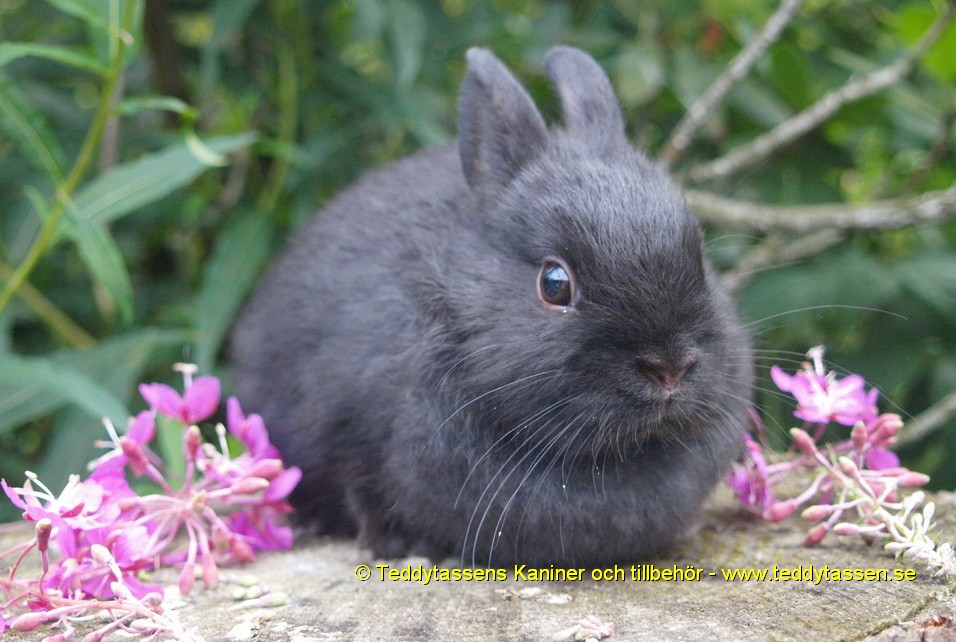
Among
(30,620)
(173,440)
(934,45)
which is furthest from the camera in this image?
(934,45)

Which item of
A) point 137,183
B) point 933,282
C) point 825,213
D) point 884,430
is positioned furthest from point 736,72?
point 137,183

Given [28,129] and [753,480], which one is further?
[28,129]

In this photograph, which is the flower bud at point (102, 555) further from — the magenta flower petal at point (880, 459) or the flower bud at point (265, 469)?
the magenta flower petal at point (880, 459)

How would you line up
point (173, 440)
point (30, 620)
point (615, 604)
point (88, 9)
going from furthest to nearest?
point (173, 440), point (88, 9), point (615, 604), point (30, 620)

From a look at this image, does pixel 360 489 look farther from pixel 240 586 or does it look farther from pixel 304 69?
pixel 304 69

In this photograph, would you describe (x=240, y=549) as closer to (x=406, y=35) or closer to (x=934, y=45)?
(x=406, y=35)

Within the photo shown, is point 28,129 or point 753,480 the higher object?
point 28,129

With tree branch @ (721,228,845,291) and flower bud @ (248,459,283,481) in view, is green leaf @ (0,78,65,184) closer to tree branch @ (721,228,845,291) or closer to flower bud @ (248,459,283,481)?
flower bud @ (248,459,283,481)

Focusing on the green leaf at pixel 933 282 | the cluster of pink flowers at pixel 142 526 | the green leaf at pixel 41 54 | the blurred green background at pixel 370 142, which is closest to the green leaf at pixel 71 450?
the blurred green background at pixel 370 142

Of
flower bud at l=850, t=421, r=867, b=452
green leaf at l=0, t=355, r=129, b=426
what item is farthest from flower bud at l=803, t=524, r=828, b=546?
green leaf at l=0, t=355, r=129, b=426
